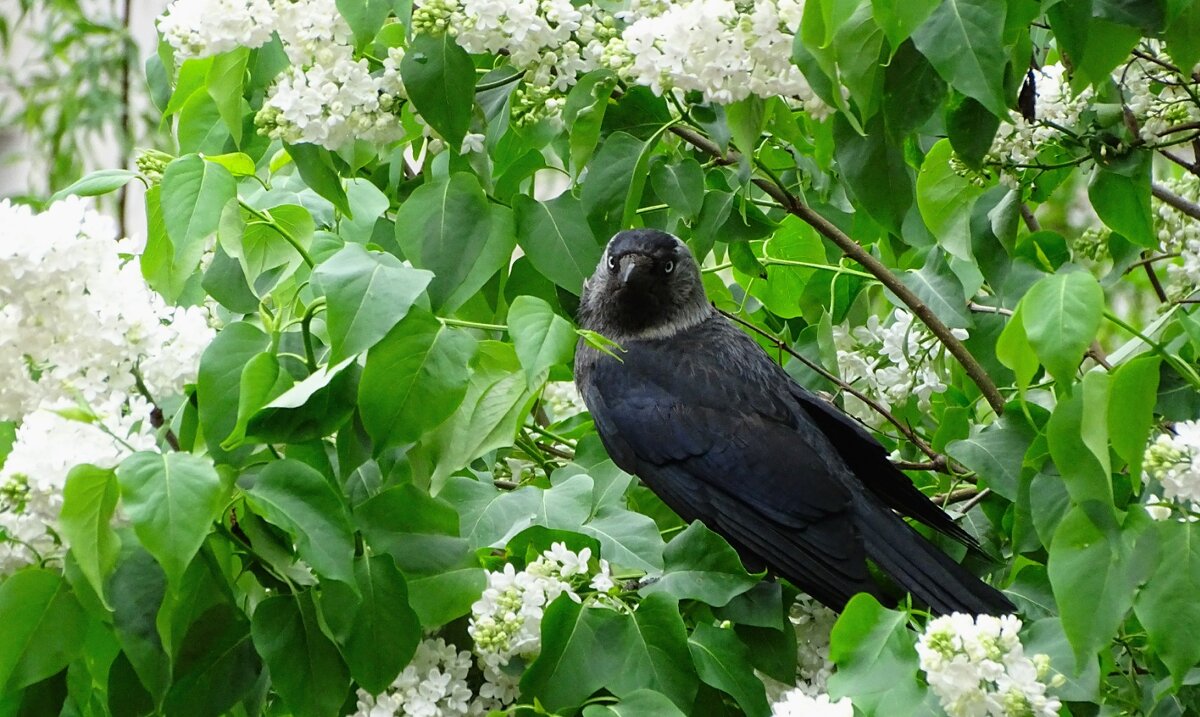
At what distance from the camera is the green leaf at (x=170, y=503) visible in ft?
3.81

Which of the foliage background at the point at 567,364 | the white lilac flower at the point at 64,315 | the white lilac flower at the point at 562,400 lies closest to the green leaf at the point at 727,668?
the foliage background at the point at 567,364

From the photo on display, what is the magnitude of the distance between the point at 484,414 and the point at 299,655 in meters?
0.32

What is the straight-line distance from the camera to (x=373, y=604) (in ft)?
4.51

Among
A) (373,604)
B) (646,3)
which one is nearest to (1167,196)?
(646,3)

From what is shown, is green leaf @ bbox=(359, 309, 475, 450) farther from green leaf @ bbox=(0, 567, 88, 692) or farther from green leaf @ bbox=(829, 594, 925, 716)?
green leaf @ bbox=(829, 594, 925, 716)

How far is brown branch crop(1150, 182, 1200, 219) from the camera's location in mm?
1961

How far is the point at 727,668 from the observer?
1.49 metres

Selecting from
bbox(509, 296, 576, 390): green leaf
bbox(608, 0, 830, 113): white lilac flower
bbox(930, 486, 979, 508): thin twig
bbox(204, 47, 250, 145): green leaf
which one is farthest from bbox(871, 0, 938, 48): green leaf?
bbox(930, 486, 979, 508): thin twig

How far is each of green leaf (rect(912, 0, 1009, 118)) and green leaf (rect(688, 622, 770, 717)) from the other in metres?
0.65

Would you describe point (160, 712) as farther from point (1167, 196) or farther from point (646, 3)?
point (1167, 196)

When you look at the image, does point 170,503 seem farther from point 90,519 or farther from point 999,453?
point 999,453

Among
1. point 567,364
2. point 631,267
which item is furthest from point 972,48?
point 631,267

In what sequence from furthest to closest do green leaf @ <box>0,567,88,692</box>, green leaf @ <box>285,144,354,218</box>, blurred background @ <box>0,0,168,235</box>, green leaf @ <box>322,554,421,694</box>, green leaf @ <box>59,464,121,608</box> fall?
blurred background @ <box>0,0,168,235</box>
green leaf @ <box>285,144,354,218</box>
green leaf @ <box>322,554,421,694</box>
green leaf @ <box>0,567,88,692</box>
green leaf @ <box>59,464,121,608</box>

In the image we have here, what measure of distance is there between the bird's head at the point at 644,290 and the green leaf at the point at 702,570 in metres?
1.13
